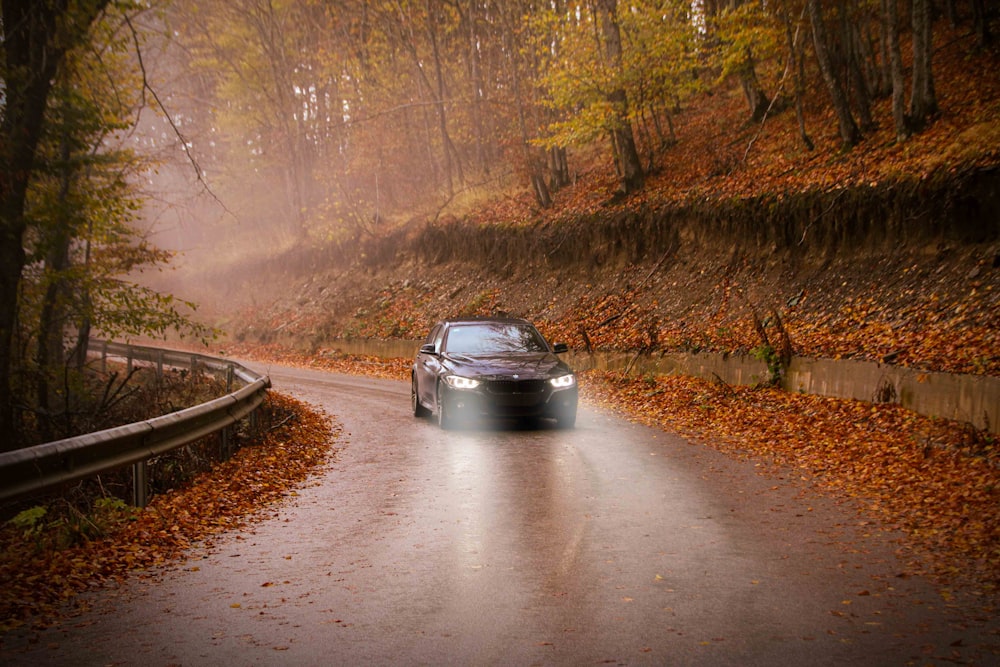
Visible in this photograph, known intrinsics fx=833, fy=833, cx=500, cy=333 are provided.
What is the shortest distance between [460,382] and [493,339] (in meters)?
1.67

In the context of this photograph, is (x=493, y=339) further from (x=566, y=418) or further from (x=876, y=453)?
(x=876, y=453)

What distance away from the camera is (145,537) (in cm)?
663

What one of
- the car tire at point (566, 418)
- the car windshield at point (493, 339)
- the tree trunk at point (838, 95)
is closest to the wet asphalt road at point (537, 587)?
the car tire at point (566, 418)

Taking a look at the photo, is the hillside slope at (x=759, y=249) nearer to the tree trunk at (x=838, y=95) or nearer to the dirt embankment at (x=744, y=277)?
the dirt embankment at (x=744, y=277)

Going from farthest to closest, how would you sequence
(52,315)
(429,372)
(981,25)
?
(981,25) < (52,315) < (429,372)

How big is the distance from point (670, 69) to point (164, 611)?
20829 millimetres

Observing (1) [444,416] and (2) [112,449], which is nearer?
(2) [112,449]

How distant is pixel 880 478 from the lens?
28.6 ft

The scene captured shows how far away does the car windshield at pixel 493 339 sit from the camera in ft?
45.1

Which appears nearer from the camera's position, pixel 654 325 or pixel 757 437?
pixel 757 437

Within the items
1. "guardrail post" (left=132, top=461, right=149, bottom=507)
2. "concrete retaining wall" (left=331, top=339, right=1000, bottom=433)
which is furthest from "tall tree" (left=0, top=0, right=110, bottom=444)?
"concrete retaining wall" (left=331, top=339, right=1000, bottom=433)

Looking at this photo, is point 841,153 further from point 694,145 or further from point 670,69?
point 694,145

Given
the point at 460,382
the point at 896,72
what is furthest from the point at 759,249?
the point at 460,382

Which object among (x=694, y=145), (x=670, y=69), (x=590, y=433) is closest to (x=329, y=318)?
(x=694, y=145)
